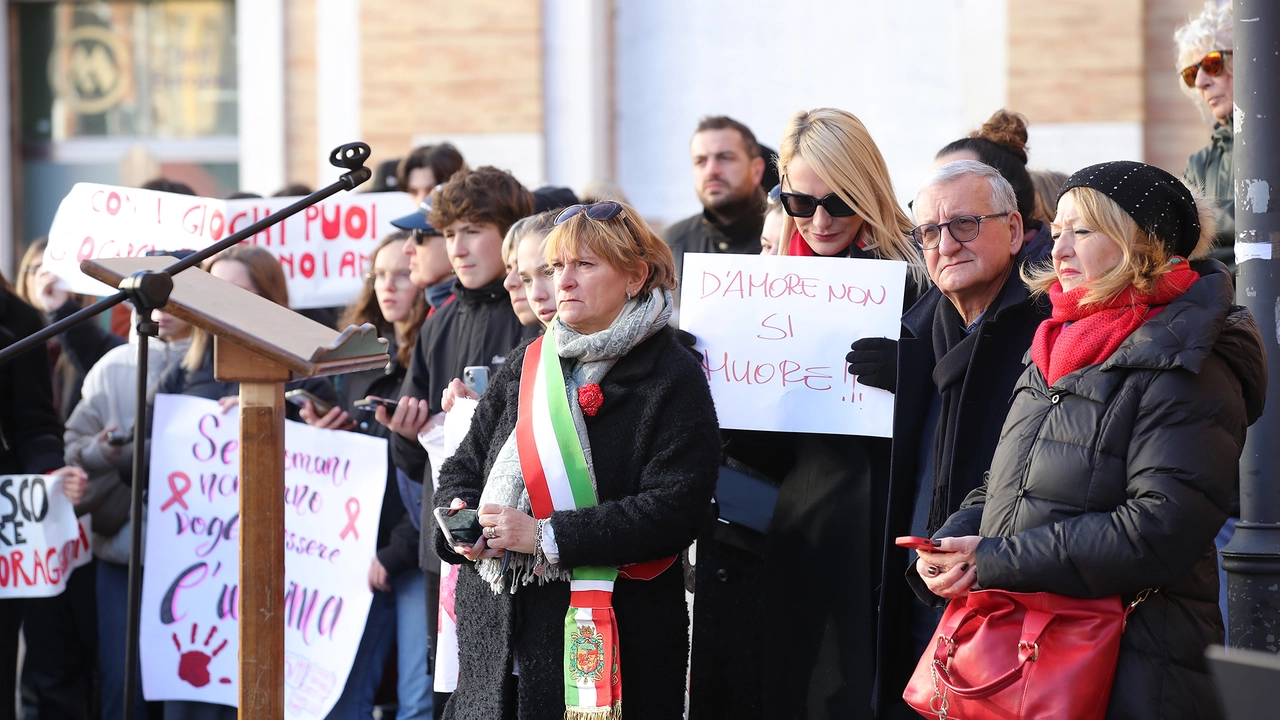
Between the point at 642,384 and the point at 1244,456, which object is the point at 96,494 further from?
the point at 1244,456

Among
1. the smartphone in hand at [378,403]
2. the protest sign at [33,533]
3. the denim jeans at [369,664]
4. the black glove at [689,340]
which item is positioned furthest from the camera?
the denim jeans at [369,664]

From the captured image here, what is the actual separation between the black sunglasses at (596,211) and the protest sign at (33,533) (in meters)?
2.42

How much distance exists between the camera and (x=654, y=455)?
A: 10.2ft

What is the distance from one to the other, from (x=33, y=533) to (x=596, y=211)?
263 centimetres

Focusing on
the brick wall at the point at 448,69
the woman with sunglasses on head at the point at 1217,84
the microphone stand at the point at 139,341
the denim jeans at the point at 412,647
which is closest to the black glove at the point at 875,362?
the microphone stand at the point at 139,341

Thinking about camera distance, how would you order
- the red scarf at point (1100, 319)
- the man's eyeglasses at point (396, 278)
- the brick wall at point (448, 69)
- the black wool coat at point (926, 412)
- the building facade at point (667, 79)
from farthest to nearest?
the brick wall at point (448, 69), the building facade at point (667, 79), the man's eyeglasses at point (396, 278), the black wool coat at point (926, 412), the red scarf at point (1100, 319)

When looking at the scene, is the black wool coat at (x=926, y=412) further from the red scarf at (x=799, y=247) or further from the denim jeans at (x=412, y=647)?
the denim jeans at (x=412, y=647)

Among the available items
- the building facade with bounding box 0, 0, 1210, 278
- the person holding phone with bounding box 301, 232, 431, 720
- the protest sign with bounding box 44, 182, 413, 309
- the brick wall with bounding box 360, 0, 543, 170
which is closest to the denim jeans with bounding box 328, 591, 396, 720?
the person holding phone with bounding box 301, 232, 431, 720

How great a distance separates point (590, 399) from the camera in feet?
10.2

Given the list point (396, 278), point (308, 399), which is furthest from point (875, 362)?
point (396, 278)

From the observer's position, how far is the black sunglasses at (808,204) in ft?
12.0

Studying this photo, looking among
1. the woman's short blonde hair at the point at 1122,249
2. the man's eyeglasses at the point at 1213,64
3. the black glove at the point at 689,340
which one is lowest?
the black glove at the point at 689,340

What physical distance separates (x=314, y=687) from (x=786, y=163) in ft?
8.24

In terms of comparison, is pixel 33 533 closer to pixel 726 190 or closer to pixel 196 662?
pixel 196 662
